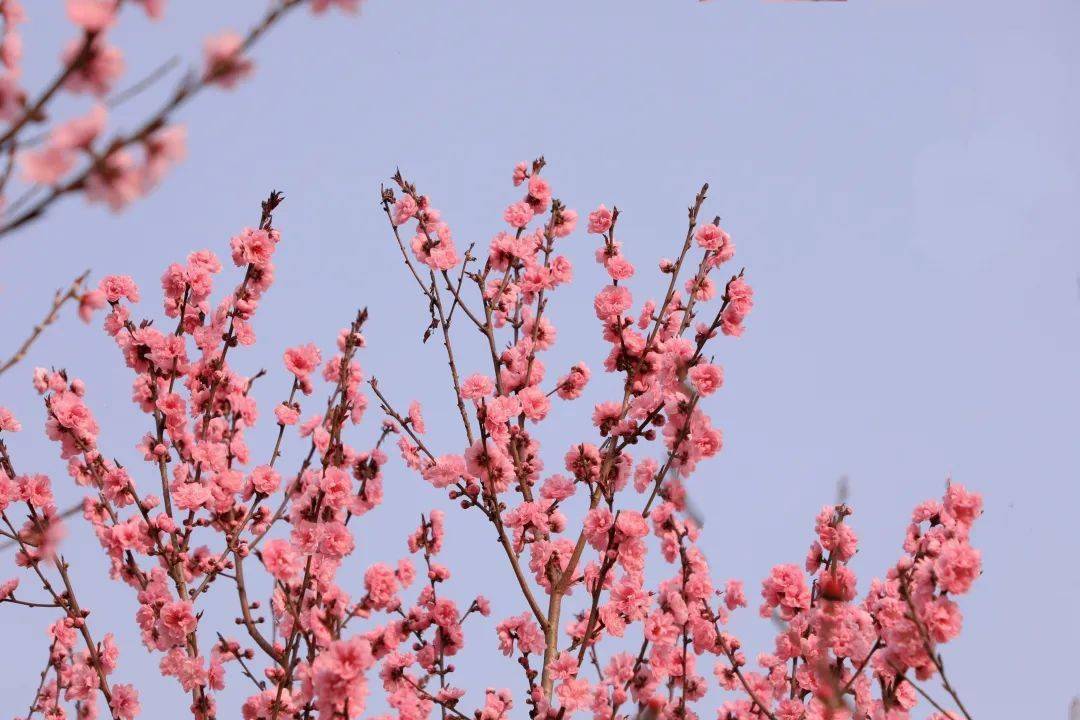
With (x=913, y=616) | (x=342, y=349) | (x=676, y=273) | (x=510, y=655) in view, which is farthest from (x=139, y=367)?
(x=913, y=616)

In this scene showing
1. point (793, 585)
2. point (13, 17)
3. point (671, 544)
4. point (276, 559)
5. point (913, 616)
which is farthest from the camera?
point (793, 585)

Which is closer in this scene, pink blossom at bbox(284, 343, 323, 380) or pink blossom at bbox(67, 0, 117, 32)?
pink blossom at bbox(67, 0, 117, 32)

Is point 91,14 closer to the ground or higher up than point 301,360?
closer to the ground

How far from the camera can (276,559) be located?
4.55m

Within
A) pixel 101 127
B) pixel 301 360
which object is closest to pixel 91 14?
pixel 101 127

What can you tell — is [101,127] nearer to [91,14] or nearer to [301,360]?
[91,14]

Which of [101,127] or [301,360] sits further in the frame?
[301,360]

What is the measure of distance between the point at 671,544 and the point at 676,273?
176 cm

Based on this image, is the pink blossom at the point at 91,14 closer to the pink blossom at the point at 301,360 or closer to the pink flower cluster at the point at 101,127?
the pink flower cluster at the point at 101,127

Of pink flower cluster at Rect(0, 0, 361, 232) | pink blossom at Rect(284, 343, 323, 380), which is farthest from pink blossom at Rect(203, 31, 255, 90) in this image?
pink blossom at Rect(284, 343, 323, 380)

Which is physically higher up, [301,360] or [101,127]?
[301,360]

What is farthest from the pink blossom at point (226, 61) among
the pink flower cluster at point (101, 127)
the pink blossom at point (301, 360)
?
the pink blossom at point (301, 360)

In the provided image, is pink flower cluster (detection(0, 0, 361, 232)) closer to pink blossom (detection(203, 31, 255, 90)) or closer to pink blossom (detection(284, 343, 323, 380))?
pink blossom (detection(203, 31, 255, 90))

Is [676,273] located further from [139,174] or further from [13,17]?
[139,174]
